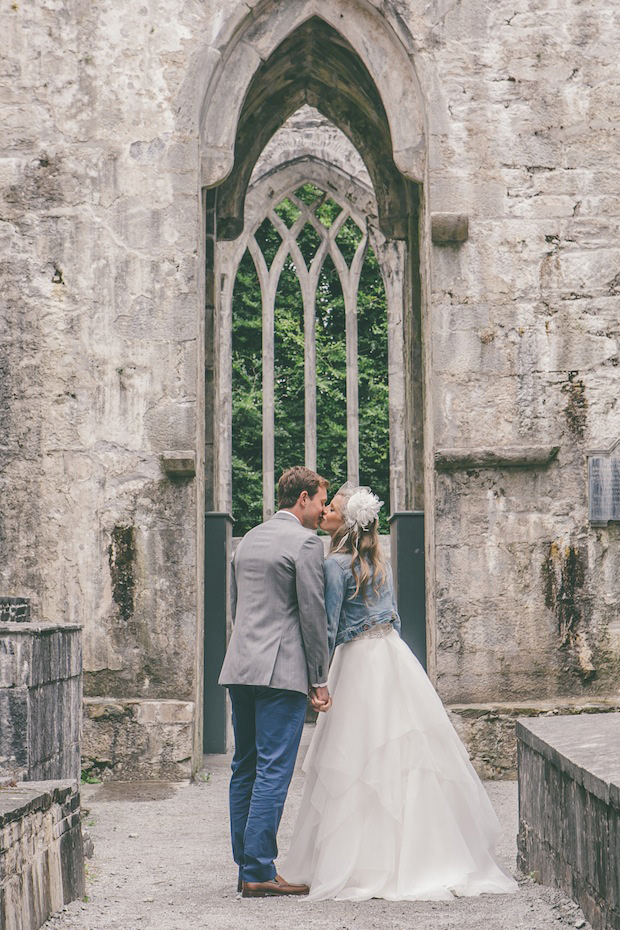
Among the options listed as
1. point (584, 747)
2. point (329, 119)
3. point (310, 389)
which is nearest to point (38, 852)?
point (584, 747)

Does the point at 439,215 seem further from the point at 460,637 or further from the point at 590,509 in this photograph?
the point at 460,637

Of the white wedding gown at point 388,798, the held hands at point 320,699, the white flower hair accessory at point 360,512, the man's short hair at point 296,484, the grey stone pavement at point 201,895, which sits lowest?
the grey stone pavement at point 201,895

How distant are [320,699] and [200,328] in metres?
3.89

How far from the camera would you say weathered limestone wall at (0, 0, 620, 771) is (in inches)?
280

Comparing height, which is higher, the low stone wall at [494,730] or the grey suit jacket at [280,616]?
the grey suit jacket at [280,616]

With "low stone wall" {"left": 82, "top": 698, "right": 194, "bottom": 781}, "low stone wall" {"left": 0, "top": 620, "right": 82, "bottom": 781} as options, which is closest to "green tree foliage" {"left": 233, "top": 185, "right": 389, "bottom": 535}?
"low stone wall" {"left": 82, "top": 698, "right": 194, "bottom": 781}

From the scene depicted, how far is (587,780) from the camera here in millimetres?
3016

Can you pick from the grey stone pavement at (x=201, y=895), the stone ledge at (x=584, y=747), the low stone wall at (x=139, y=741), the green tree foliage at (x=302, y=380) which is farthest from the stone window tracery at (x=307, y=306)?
the stone ledge at (x=584, y=747)

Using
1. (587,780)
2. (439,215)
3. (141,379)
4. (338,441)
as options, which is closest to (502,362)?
(439,215)

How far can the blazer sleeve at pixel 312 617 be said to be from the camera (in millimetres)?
4090

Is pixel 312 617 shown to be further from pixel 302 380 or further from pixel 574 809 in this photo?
pixel 302 380

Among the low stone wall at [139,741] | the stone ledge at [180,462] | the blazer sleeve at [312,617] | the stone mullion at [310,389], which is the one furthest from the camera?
the stone mullion at [310,389]

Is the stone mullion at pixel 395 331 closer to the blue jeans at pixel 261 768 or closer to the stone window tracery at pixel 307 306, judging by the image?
the stone window tracery at pixel 307 306

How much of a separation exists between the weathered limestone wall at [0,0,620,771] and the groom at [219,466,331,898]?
294 cm
